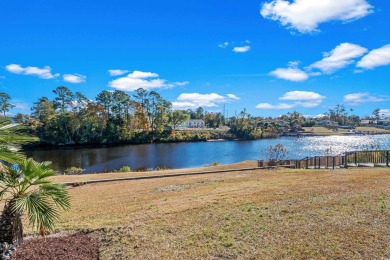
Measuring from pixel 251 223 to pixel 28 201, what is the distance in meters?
4.26

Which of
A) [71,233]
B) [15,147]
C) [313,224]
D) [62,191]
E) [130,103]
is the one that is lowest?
[71,233]

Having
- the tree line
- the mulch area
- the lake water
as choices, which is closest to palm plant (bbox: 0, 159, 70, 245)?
the mulch area

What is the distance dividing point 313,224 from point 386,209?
1.92m

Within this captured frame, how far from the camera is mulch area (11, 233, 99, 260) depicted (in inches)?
199

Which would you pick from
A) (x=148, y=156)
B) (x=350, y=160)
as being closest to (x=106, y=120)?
(x=148, y=156)

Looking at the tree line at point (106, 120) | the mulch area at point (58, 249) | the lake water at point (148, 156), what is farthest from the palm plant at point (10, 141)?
the tree line at point (106, 120)

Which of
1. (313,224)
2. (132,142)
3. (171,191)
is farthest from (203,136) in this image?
(313,224)

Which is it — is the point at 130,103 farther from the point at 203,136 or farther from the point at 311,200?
the point at 311,200

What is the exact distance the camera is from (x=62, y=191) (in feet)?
15.2

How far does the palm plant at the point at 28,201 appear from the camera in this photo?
421cm

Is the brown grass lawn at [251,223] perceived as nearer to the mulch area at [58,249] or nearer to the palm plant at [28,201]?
the mulch area at [58,249]

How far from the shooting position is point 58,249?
17.5ft

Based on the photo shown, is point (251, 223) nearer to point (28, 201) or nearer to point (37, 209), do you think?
point (37, 209)

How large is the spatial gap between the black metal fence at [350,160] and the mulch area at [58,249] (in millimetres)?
13858
